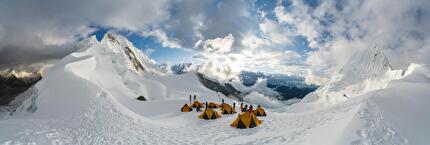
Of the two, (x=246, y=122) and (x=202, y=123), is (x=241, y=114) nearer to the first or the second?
(x=246, y=122)

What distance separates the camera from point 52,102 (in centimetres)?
2922

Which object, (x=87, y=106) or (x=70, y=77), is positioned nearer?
(x=87, y=106)

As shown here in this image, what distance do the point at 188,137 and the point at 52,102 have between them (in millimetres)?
17287

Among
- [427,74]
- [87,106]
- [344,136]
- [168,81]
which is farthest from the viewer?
[168,81]

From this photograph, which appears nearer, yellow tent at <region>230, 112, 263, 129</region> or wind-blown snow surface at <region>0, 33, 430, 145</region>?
wind-blown snow surface at <region>0, 33, 430, 145</region>

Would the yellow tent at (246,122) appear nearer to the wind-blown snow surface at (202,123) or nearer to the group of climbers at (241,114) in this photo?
the group of climbers at (241,114)

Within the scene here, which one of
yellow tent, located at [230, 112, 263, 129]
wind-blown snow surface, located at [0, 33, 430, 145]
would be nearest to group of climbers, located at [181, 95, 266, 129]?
yellow tent, located at [230, 112, 263, 129]

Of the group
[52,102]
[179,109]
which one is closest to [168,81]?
[179,109]

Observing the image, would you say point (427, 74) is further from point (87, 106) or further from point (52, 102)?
point (52, 102)

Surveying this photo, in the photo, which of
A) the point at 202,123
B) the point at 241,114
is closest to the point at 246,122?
the point at 241,114

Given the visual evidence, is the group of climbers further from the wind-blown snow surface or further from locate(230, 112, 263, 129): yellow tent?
the wind-blown snow surface

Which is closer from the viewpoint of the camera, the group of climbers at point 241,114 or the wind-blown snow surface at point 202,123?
the wind-blown snow surface at point 202,123

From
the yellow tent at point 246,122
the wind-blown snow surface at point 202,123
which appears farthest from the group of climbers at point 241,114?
the wind-blown snow surface at point 202,123

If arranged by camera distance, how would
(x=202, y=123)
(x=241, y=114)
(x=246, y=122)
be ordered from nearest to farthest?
(x=246, y=122) < (x=241, y=114) < (x=202, y=123)
